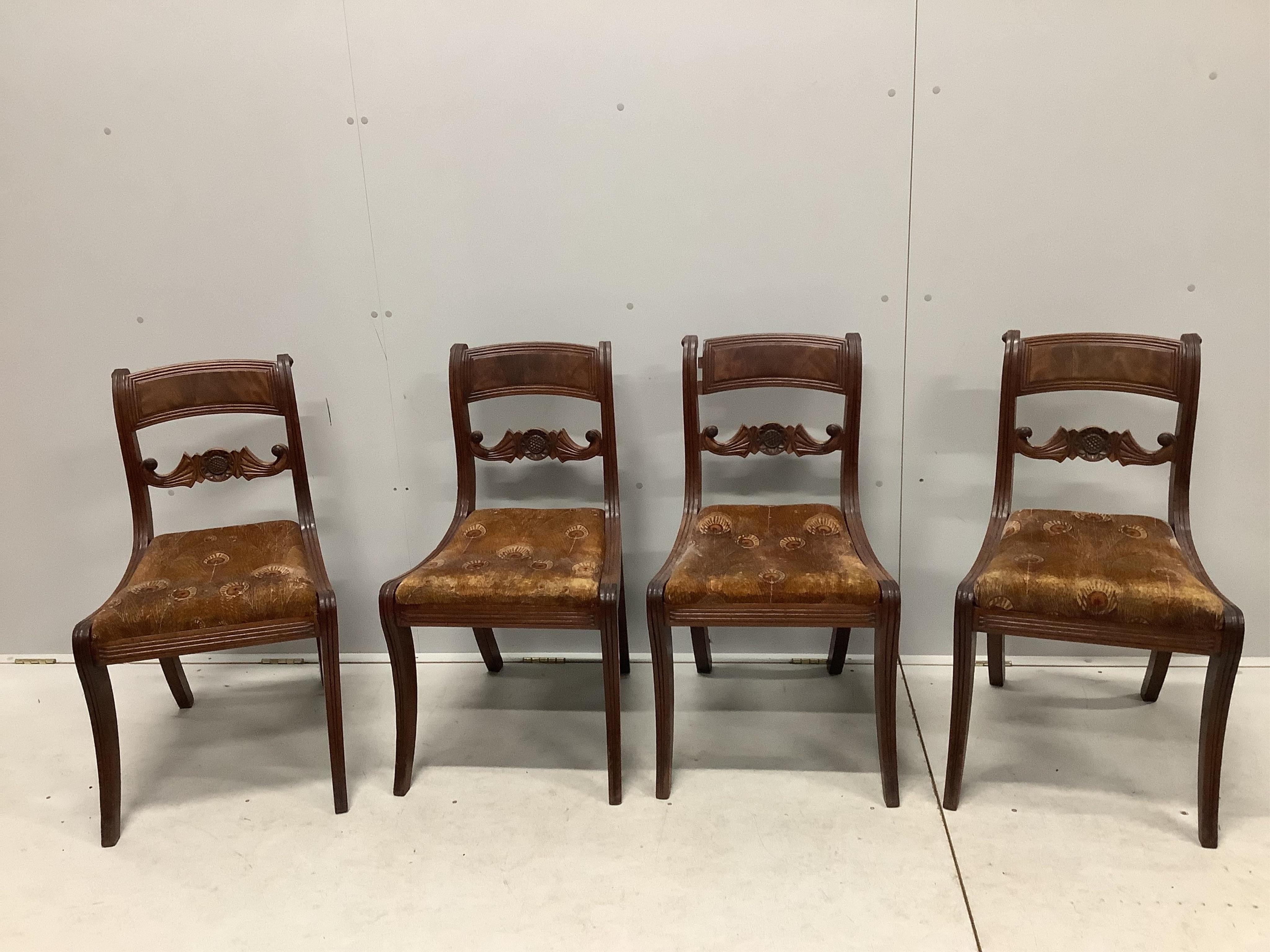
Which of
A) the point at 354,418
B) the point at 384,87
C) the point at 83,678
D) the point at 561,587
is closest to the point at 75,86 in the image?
the point at 384,87

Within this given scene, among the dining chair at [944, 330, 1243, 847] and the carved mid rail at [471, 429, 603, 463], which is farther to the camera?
the carved mid rail at [471, 429, 603, 463]

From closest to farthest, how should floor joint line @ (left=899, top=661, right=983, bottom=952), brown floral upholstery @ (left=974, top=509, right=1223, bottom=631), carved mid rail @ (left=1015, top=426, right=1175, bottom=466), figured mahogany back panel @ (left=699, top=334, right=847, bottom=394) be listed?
floor joint line @ (left=899, top=661, right=983, bottom=952) < brown floral upholstery @ (left=974, top=509, right=1223, bottom=631) < carved mid rail @ (left=1015, top=426, right=1175, bottom=466) < figured mahogany back panel @ (left=699, top=334, right=847, bottom=394)

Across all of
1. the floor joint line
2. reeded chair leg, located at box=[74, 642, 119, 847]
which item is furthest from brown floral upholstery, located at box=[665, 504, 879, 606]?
reeded chair leg, located at box=[74, 642, 119, 847]

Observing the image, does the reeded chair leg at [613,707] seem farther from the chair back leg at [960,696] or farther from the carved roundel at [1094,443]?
the carved roundel at [1094,443]

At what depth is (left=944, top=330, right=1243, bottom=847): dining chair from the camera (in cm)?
173

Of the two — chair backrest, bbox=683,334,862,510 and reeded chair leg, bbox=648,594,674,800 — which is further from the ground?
chair backrest, bbox=683,334,862,510

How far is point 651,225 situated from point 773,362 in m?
0.47

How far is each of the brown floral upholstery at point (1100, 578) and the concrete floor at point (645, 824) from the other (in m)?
0.47

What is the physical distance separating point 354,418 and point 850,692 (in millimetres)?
1525

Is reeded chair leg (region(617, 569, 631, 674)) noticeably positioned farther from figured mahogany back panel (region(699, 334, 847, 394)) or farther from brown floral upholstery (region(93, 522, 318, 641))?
brown floral upholstery (region(93, 522, 318, 641))

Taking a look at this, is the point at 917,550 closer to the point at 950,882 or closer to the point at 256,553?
the point at 950,882

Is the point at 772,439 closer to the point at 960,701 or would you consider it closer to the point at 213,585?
the point at 960,701

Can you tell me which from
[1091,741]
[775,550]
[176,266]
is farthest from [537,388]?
[1091,741]

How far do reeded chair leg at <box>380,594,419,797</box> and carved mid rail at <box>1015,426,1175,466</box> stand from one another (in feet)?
4.82
